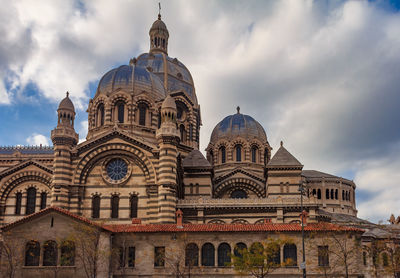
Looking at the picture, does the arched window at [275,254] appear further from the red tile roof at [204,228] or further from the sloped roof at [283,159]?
A: the sloped roof at [283,159]

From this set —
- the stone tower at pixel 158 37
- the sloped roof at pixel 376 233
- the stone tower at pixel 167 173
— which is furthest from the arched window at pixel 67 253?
the stone tower at pixel 158 37

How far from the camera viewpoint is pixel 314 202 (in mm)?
48406

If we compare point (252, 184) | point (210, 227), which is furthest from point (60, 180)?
point (252, 184)

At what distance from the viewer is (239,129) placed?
199ft

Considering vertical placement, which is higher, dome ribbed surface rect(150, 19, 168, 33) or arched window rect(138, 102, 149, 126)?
dome ribbed surface rect(150, 19, 168, 33)

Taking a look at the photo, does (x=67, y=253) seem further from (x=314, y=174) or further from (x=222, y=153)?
(x=314, y=174)

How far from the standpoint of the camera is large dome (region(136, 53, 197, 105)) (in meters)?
65.4

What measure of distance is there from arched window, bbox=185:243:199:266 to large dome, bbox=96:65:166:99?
80.3 feet

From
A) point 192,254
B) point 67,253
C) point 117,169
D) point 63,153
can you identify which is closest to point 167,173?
point 117,169

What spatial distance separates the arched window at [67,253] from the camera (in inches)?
1363

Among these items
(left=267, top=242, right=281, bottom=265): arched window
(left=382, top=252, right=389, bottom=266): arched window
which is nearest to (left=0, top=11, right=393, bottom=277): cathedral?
(left=267, top=242, right=281, bottom=265): arched window

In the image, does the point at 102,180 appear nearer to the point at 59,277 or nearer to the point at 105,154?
the point at 105,154

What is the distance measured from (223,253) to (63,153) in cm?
1889

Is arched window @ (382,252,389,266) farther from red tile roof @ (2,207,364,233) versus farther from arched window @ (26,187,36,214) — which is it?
arched window @ (26,187,36,214)
